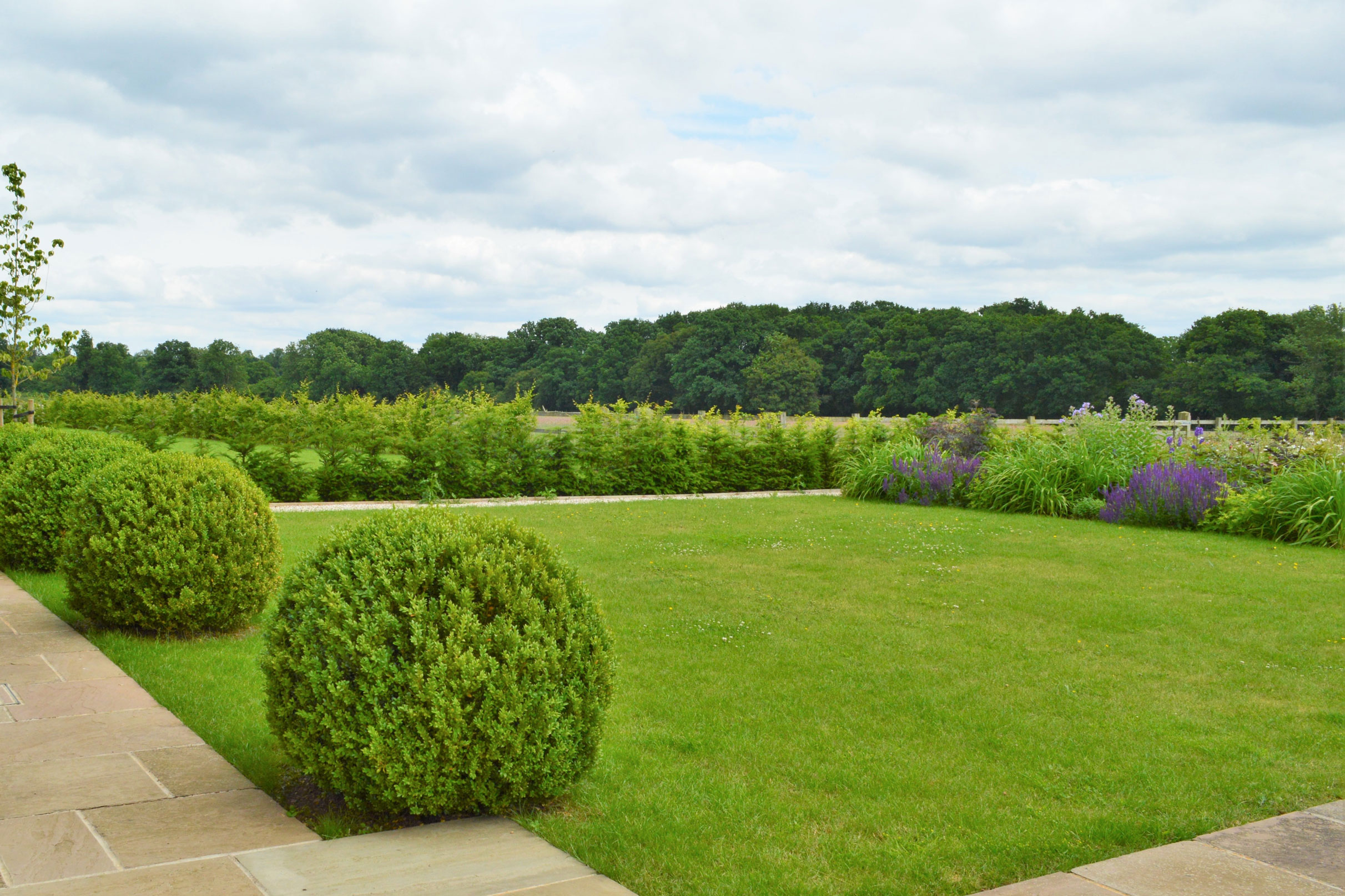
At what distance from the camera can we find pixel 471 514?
375 centimetres

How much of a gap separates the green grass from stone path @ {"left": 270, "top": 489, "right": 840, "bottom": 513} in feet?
12.7

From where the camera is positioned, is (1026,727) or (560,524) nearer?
(1026,727)

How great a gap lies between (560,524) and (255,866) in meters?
8.19

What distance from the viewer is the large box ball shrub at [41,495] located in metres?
7.57

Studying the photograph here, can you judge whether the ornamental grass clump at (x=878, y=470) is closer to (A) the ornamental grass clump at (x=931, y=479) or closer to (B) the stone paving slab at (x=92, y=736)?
(A) the ornamental grass clump at (x=931, y=479)

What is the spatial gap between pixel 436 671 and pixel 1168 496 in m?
10.6

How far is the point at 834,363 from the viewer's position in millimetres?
69938

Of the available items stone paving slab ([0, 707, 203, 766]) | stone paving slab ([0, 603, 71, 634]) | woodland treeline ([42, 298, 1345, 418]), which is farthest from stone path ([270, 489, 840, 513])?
woodland treeline ([42, 298, 1345, 418])

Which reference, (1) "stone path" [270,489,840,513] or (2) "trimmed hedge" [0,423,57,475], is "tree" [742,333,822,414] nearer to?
(1) "stone path" [270,489,840,513]

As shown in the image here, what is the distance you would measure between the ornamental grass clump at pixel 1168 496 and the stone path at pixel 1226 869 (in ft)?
28.9

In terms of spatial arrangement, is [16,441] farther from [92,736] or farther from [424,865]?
[424,865]

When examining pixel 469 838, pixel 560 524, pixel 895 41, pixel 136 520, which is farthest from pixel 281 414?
pixel 469 838

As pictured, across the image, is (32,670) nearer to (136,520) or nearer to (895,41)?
(136,520)

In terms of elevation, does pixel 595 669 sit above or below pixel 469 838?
above
